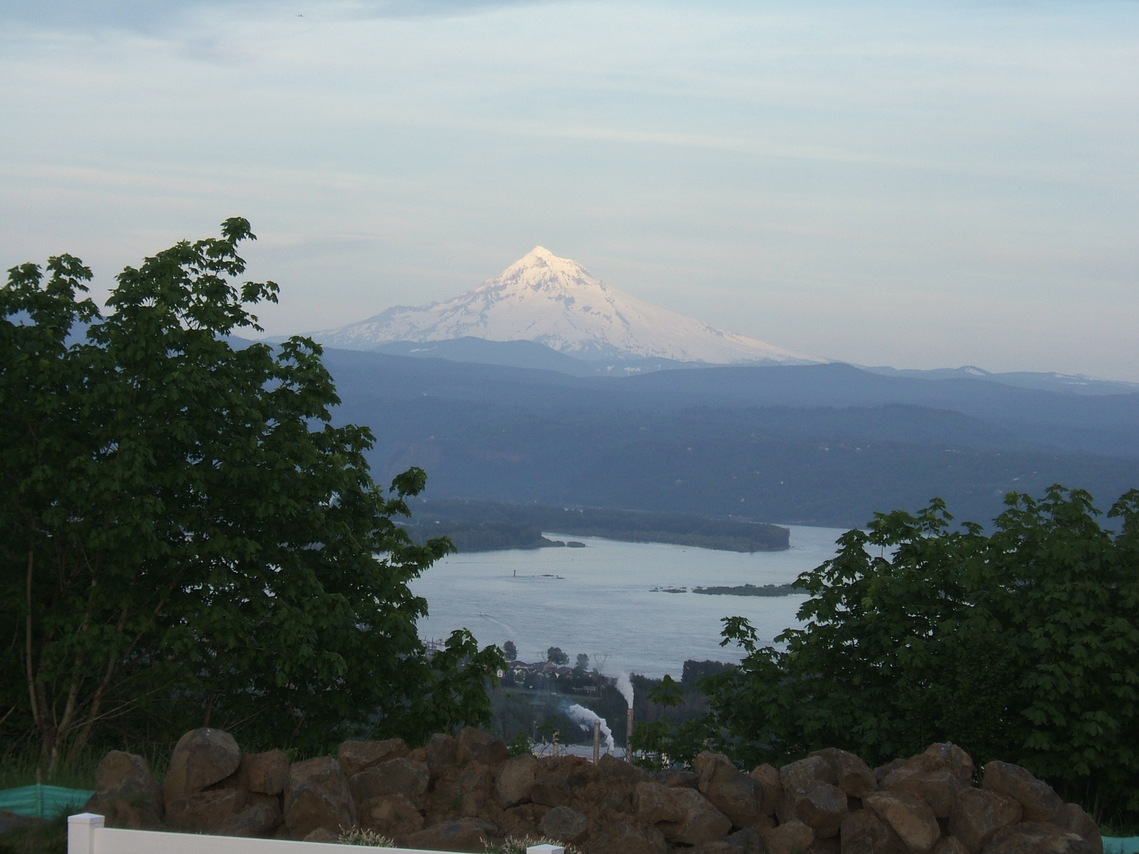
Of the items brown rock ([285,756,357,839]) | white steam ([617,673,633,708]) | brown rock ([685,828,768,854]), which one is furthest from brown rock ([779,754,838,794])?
white steam ([617,673,633,708])

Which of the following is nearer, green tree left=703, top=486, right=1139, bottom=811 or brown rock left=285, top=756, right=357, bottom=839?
brown rock left=285, top=756, right=357, bottom=839

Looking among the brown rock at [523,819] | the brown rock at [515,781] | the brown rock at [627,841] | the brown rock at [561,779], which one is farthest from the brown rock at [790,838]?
the brown rock at [515,781]

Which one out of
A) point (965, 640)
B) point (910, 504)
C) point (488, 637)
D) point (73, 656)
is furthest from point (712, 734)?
point (910, 504)

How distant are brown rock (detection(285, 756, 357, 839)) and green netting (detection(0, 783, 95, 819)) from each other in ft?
4.61

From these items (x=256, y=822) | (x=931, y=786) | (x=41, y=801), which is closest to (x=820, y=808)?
(x=931, y=786)

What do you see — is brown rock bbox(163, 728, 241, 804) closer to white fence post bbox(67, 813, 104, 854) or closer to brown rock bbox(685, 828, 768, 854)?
white fence post bbox(67, 813, 104, 854)

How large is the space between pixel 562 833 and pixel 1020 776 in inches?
121

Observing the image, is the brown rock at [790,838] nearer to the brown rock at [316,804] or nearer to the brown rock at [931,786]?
the brown rock at [931,786]

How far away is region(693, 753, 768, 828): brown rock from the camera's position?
8.14m

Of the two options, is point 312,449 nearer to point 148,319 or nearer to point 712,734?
point 148,319

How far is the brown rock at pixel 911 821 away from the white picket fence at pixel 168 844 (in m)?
2.55

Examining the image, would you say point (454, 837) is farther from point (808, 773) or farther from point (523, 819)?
point (808, 773)

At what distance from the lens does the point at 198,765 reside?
8.07 m

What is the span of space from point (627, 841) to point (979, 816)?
2.27 metres
